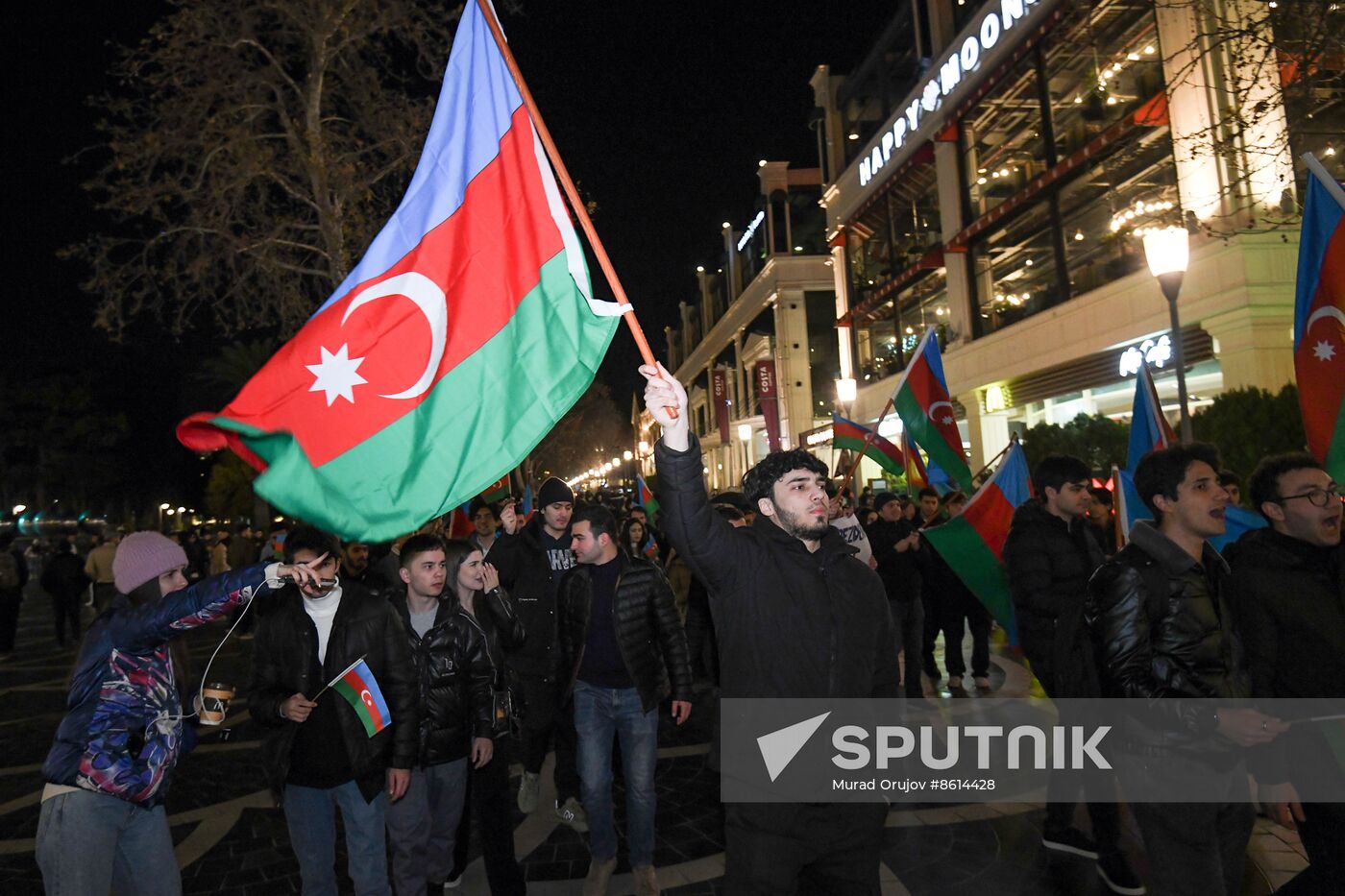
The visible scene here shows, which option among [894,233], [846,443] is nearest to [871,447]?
[846,443]

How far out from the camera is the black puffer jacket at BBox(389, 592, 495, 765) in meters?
4.08

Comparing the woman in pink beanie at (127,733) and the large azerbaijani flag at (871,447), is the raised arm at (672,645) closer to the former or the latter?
the woman in pink beanie at (127,733)

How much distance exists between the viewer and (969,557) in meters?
6.90

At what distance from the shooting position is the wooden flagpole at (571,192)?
293 centimetres

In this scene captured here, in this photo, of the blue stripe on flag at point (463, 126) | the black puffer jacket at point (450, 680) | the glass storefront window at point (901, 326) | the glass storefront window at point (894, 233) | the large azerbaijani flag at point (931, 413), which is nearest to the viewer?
the blue stripe on flag at point (463, 126)

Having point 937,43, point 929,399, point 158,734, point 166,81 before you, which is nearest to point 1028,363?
point 937,43

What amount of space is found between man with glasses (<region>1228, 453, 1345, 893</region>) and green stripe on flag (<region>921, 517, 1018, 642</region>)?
349 cm

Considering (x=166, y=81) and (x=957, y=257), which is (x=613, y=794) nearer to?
(x=166, y=81)

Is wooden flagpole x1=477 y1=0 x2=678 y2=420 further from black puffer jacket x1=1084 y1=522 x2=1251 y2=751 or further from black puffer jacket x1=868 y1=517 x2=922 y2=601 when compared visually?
black puffer jacket x1=868 y1=517 x2=922 y2=601

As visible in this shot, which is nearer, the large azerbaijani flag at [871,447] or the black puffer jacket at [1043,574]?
the black puffer jacket at [1043,574]

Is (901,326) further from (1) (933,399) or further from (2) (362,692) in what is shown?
(2) (362,692)

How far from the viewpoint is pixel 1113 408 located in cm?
1930

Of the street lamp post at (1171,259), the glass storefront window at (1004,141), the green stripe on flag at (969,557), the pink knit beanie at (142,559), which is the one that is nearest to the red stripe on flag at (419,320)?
the pink knit beanie at (142,559)

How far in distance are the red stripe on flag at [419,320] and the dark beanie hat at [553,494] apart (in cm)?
285
